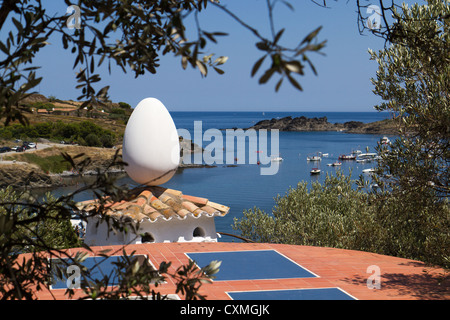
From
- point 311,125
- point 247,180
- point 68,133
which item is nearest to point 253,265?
point 247,180

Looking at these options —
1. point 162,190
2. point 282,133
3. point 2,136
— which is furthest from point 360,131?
point 162,190

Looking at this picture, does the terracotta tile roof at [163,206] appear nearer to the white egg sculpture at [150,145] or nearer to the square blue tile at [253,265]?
the white egg sculpture at [150,145]

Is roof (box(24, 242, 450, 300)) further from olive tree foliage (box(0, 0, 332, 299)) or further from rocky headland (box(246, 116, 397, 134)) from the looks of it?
rocky headland (box(246, 116, 397, 134))

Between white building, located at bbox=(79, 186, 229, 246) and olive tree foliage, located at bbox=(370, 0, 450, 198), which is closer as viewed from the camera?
olive tree foliage, located at bbox=(370, 0, 450, 198)

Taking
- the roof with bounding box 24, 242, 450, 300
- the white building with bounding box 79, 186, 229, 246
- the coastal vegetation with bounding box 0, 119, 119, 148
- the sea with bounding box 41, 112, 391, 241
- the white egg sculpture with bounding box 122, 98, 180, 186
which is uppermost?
the coastal vegetation with bounding box 0, 119, 119, 148

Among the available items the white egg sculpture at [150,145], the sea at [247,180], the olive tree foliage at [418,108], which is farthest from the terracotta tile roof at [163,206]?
the sea at [247,180]

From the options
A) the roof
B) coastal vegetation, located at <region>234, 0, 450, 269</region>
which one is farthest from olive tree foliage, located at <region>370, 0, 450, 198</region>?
the roof

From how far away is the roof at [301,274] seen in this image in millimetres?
6703

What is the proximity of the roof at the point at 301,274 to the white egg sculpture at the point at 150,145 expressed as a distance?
4.82 feet

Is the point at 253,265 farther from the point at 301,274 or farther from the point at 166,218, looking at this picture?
the point at 166,218

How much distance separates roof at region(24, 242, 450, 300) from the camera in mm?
6703

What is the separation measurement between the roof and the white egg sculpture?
147cm

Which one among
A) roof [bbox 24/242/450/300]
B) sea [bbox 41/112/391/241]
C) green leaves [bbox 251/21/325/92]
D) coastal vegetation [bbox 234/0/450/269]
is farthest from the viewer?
sea [bbox 41/112/391/241]

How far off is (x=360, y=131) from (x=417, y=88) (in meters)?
138
